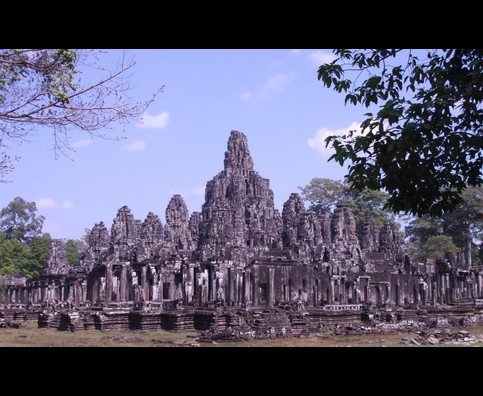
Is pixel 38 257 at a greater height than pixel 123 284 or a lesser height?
greater

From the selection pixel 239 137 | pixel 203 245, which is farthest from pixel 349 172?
pixel 239 137

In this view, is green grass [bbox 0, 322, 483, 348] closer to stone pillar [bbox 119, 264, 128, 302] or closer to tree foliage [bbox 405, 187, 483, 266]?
stone pillar [bbox 119, 264, 128, 302]

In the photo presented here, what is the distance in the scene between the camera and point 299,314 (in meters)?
22.9

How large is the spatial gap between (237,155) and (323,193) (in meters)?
17.5

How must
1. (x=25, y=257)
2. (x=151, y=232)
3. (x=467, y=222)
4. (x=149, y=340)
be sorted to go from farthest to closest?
(x=25, y=257), (x=467, y=222), (x=151, y=232), (x=149, y=340)

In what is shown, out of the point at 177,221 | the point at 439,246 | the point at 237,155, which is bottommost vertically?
the point at 439,246

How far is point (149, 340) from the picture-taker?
64.9 feet

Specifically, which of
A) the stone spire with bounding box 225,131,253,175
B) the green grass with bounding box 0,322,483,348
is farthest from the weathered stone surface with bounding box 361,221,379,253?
the green grass with bounding box 0,322,483,348

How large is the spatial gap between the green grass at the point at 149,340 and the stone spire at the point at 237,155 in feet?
123

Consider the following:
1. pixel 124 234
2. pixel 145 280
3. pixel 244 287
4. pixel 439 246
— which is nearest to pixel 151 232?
pixel 124 234

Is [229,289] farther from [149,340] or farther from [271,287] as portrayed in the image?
[149,340]

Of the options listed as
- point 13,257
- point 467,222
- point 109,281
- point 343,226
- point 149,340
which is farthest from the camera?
point 13,257
